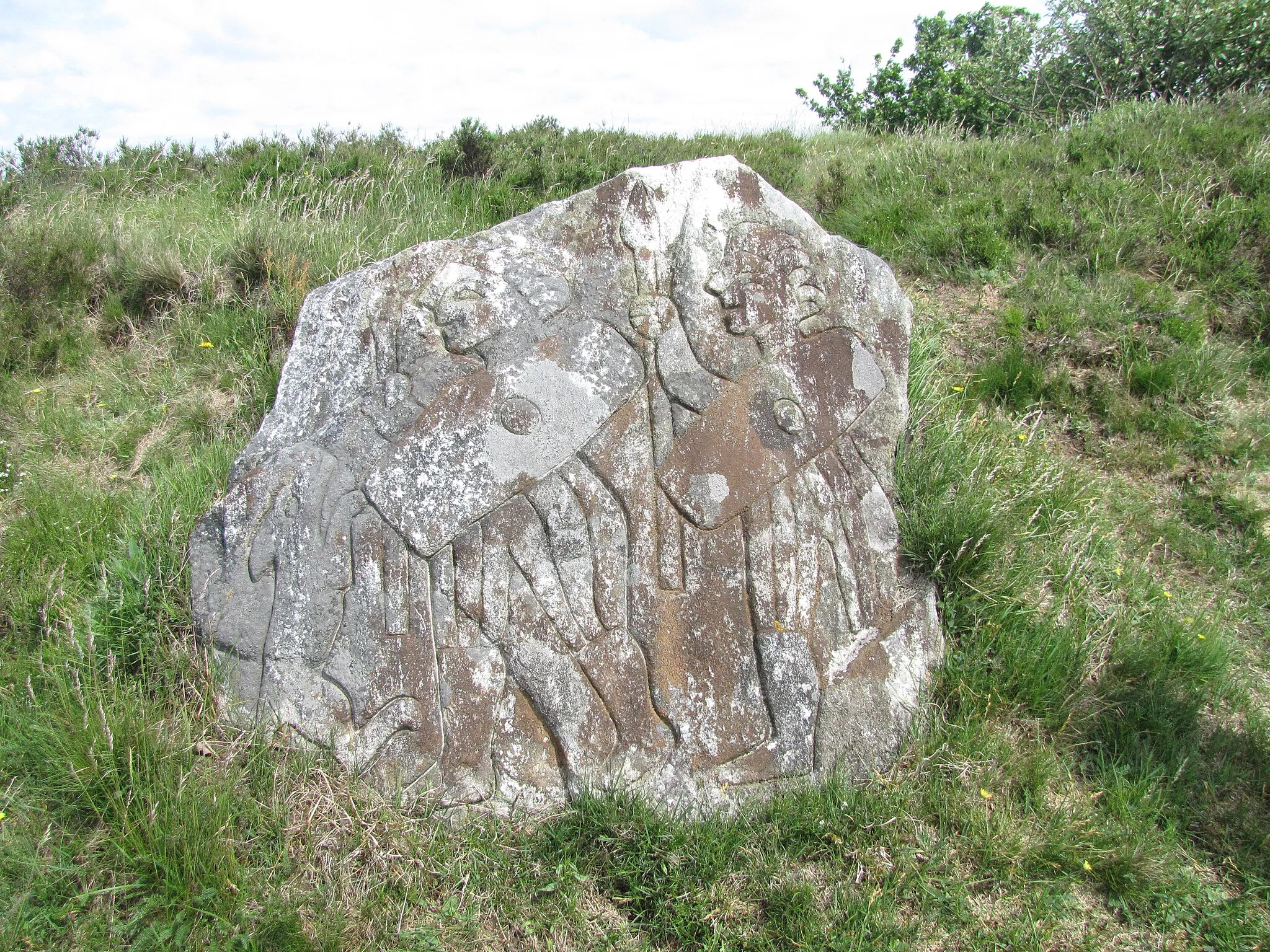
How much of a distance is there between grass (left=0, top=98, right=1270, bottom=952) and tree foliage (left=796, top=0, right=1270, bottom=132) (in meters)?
3.30

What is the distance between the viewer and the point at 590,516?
121 inches

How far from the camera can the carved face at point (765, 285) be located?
128 inches

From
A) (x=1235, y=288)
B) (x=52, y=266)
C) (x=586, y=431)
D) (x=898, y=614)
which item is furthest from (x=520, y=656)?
(x=1235, y=288)

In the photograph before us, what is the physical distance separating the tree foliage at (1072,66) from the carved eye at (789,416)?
6.11 m

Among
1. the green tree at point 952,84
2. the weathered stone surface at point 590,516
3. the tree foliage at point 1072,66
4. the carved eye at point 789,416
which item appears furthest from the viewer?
the green tree at point 952,84

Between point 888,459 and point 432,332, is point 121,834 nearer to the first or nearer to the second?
point 432,332

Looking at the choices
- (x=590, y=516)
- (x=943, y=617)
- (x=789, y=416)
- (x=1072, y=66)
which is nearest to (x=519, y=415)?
(x=590, y=516)

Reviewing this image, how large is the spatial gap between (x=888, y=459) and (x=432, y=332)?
1.82 metres

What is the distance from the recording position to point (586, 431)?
3107mm

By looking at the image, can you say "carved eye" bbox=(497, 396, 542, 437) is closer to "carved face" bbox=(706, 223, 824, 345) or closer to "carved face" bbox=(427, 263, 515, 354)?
"carved face" bbox=(427, 263, 515, 354)

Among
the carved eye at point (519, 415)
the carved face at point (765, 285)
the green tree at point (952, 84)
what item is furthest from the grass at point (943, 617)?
the green tree at point (952, 84)

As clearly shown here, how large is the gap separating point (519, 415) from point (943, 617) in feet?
6.17

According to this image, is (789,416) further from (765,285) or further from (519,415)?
(519,415)

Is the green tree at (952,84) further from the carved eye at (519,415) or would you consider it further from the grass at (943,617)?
the carved eye at (519,415)
